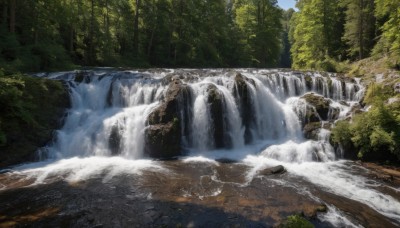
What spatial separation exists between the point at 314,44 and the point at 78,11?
2399cm

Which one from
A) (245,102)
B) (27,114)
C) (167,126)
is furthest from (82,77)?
(245,102)

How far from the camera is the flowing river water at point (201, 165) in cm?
909

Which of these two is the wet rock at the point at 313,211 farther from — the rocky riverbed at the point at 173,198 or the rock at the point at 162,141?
the rock at the point at 162,141

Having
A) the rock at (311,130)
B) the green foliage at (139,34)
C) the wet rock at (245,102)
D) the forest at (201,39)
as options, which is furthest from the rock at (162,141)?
the green foliage at (139,34)

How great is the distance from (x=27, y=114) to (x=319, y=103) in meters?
15.8

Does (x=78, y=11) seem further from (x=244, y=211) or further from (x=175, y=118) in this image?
(x=244, y=211)

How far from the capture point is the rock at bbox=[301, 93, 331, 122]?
17703 mm

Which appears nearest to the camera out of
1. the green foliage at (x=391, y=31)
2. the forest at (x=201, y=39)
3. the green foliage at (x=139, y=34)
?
the forest at (x=201, y=39)

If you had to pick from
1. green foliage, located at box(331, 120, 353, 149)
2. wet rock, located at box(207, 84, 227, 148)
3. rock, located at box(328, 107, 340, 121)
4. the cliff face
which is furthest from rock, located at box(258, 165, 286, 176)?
the cliff face

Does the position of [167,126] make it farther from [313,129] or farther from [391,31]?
[391,31]

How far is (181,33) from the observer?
36281 mm

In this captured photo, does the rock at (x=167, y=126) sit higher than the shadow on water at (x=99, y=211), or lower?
higher

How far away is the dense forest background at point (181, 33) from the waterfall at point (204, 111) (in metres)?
5.06

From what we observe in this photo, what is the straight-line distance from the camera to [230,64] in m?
40.4
